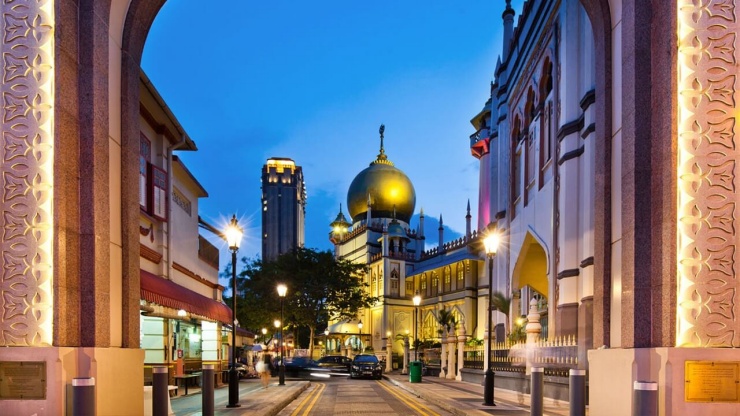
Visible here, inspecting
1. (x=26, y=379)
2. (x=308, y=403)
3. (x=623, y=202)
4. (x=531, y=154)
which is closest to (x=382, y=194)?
(x=531, y=154)

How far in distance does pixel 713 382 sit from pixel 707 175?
2670mm

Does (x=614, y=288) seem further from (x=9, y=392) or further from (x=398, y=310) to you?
(x=398, y=310)

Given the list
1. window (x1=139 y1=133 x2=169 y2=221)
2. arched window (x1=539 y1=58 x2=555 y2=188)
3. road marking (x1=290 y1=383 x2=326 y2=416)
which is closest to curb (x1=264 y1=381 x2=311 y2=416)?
road marking (x1=290 y1=383 x2=326 y2=416)

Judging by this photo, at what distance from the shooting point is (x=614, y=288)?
9.62 meters

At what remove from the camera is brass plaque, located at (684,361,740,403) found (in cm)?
805

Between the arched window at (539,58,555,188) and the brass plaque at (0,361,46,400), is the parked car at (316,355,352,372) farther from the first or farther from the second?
the brass plaque at (0,361,46,400)

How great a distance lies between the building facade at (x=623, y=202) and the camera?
8.20m

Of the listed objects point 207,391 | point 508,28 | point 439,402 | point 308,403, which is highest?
point 508,28

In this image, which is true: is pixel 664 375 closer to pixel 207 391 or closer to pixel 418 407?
pixel 207 391

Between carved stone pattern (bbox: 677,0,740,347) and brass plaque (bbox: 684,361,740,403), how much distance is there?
27cm

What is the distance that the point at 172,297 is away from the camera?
55.6 feet

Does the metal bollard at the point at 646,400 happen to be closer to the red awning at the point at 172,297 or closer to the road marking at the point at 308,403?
the road marking at the point at 308,403

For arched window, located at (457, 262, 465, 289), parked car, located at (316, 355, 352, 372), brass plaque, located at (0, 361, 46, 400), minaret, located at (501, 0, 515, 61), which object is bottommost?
parked car, located at (316, 355, 352, 372)

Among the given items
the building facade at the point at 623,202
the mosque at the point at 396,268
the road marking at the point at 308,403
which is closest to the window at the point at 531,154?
the road marking at the point at 308,403
